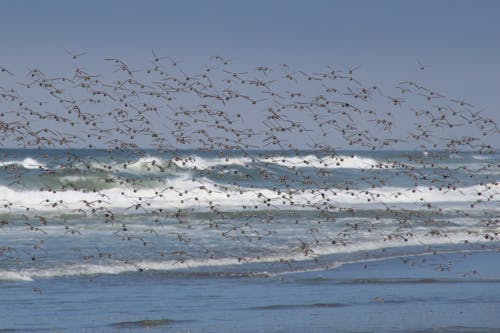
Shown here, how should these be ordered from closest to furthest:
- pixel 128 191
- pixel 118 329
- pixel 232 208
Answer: pixel 118 329 < pixel 232 208 < pixel 128 191

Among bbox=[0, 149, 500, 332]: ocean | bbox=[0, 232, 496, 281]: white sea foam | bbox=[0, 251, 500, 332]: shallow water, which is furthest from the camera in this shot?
bbox=[0, 232, 496, 281]: white sea foam

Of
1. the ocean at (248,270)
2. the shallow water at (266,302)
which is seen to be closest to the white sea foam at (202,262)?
the ocean at (248,270)

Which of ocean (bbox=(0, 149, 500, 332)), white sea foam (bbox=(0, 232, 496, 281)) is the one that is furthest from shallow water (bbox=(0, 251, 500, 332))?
white sea foam (bbox=(0, 232, 496, 281))

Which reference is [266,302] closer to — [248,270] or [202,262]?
[248,270]

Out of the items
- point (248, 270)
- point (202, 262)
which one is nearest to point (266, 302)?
point (248, 270)

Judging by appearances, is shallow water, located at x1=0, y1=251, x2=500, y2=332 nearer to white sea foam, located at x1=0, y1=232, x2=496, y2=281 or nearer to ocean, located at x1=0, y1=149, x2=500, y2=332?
ocean, located at x1=0, y1=149, x2=500, y2=332

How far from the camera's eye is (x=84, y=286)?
19.3 metres

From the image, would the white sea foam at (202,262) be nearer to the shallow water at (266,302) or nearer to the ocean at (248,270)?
the ocean at (248,270)

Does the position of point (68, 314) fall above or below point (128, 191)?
below

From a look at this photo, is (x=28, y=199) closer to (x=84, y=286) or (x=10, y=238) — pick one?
(x=10, y=238)

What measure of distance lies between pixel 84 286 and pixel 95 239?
24.7ft

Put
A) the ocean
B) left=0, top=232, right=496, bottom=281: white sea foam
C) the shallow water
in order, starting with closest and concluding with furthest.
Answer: the shallow water < the ocean < left=0, top=232, right=496, bottom=281: white sea foam

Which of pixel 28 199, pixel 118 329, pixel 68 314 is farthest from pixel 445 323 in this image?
pixel 28 199

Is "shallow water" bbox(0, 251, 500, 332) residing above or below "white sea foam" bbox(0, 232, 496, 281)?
below
